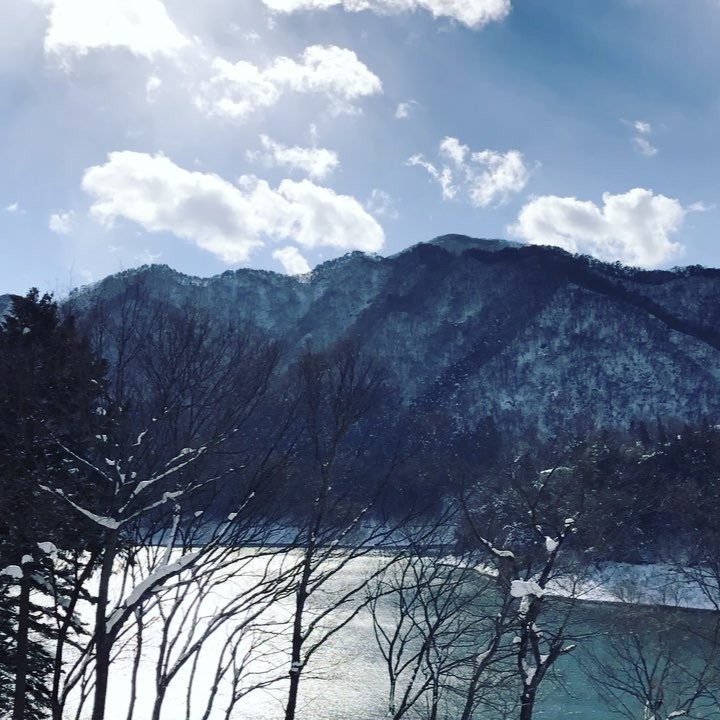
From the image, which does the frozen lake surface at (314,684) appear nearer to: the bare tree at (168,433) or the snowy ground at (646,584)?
the snowy ground at (646,584)

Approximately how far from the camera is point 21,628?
12422mm

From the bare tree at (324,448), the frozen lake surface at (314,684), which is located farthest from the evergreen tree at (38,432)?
the frozen lake surface at (314,684)

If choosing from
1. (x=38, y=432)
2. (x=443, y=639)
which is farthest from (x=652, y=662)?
(x=38, y=432)

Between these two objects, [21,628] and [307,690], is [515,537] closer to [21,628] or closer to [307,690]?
[307,690]

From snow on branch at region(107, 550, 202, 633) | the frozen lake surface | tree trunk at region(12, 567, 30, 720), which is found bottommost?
the frozen lake surface

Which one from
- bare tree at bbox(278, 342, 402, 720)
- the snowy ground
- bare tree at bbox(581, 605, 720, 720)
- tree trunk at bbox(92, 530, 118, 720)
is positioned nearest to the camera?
tree trunk at bbox(92, 530, 118, 720)

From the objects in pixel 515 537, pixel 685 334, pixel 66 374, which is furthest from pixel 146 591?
pixel 685 334

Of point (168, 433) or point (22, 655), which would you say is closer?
point (168, 433)

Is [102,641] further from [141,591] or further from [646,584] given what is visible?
[646,584]

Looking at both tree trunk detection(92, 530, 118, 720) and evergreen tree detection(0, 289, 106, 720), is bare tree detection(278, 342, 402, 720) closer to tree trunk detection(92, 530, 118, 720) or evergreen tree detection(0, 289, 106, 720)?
tree trunk detection(92, 530, 118, 720)

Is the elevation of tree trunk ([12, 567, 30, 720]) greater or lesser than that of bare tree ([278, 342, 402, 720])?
lesser

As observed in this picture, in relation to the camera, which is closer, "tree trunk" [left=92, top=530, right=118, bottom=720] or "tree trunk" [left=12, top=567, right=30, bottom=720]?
"tree trunk" [left=92, top=530, right=118, bottom=720]

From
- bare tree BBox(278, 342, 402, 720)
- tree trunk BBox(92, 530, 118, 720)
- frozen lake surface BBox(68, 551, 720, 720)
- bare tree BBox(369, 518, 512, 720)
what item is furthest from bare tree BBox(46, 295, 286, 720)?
frozen lake surface BBox(68, 551, 720, 720)

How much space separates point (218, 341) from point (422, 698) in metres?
26.5
